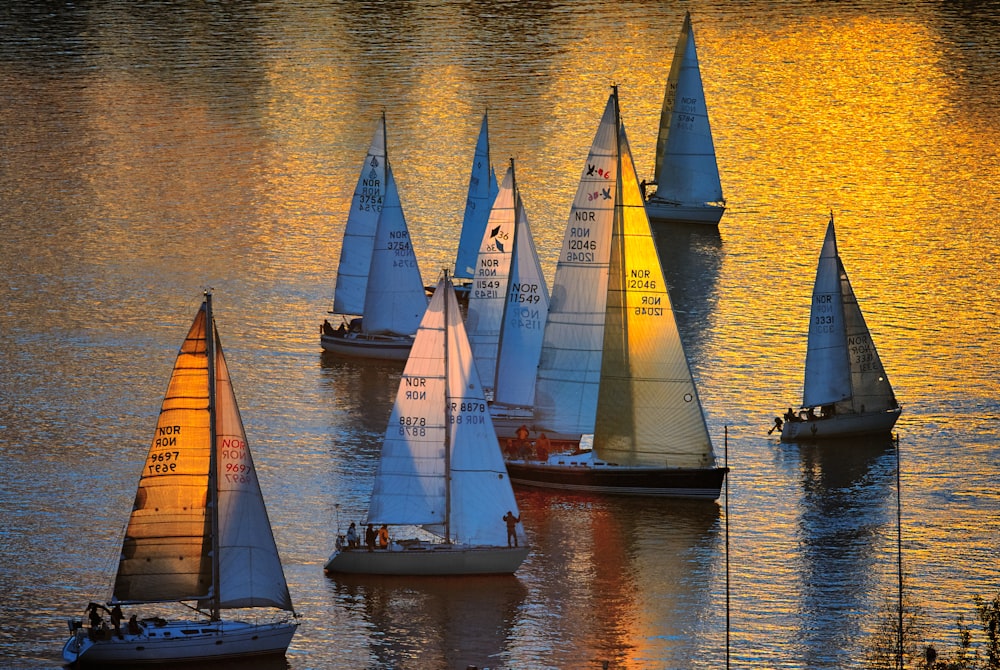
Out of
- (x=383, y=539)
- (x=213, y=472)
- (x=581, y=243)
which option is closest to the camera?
(x=213, y=472)

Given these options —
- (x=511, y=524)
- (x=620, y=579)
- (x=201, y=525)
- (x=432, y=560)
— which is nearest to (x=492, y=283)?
(x=511, y=524)

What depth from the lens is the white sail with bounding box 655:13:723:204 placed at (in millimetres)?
109250

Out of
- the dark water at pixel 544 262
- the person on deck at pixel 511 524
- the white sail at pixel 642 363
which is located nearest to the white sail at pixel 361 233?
the dark water at pixel 544 262

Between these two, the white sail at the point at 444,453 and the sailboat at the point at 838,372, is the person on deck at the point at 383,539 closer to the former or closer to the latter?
the white sail at the point at 444,453

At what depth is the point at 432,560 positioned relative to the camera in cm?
6316

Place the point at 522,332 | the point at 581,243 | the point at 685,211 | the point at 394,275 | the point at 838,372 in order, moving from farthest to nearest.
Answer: the point at 685,211, the point at 394,275, the point at 838,372, the point at 522,332, the point at 581,243

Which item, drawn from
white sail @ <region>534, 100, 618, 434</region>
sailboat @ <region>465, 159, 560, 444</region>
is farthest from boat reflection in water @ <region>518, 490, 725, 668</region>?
sailboat @ <region>465, 159, 560, 444</region>

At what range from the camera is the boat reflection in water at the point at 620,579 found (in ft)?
196

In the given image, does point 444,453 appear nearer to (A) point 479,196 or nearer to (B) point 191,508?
(B) point 191,508

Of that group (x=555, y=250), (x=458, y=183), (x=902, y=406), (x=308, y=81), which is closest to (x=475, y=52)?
(x=308, y=81)

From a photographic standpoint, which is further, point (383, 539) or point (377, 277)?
point (377, 277)

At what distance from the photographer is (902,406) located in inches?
3204

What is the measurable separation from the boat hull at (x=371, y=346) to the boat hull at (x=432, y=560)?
23971 mm

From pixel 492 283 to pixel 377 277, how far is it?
36.6 feet
